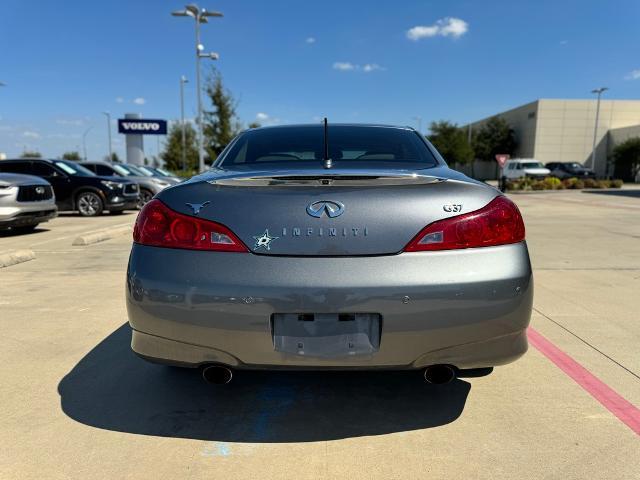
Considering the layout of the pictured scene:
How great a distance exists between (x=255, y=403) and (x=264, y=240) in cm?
111

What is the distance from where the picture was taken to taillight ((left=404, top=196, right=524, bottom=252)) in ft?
7.34

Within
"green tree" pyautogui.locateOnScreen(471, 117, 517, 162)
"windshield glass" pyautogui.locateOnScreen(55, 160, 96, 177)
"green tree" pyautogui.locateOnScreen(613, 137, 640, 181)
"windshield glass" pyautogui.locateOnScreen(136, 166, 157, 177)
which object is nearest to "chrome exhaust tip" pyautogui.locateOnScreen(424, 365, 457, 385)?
"windshield glass" pyautogui.locateOnScreen(55, 160, 96, 177)

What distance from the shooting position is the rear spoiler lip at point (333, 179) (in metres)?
2.32

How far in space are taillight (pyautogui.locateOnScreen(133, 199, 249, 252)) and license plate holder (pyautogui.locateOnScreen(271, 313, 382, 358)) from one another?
1.32 ft

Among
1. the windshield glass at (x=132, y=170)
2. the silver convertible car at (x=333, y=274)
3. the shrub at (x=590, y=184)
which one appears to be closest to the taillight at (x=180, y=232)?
the silver convertible car at (x=333, y=274)

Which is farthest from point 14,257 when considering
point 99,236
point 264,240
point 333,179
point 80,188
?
point 80,188

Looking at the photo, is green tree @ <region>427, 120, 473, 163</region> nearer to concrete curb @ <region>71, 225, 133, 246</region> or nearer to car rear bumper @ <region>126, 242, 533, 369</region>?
concrete curb @ <region>71, 225, 133, 246</region>

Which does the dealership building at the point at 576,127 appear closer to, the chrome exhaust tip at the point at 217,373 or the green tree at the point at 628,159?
the green tree at the point at 628,159

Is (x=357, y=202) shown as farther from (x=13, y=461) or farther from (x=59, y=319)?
(x=59, y=319)

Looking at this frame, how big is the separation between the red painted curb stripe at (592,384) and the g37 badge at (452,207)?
149 centimetres

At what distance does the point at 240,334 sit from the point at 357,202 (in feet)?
2.66

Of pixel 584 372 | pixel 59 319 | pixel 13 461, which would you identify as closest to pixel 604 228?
pixel 584 372

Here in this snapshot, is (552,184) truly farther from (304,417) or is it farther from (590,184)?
(304,417)

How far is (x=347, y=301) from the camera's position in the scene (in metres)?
2.14
